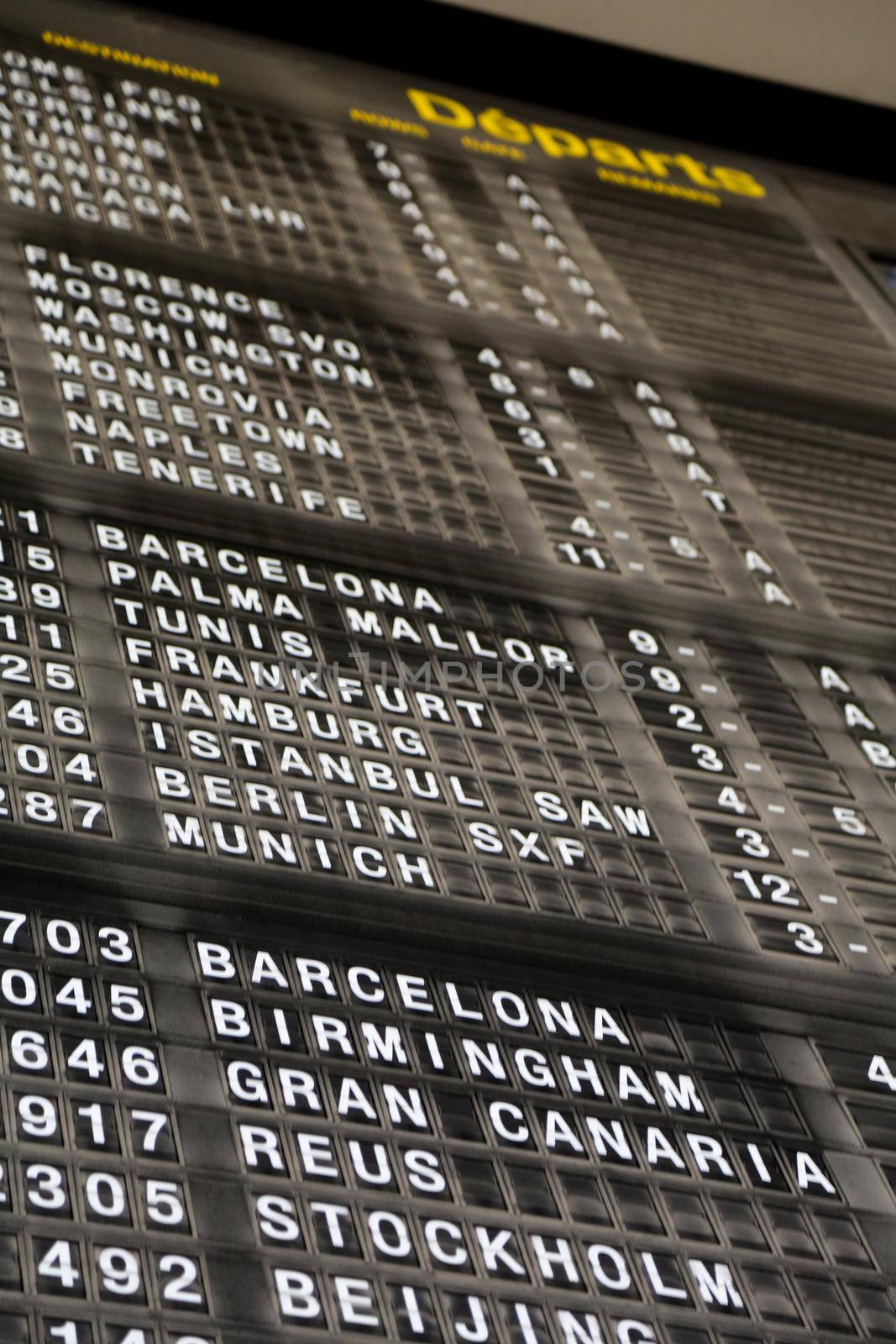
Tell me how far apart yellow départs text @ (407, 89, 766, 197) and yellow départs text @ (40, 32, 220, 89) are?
60 centimetres

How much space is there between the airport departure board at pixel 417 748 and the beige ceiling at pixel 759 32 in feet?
3.24

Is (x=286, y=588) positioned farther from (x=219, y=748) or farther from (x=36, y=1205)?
(x=36, y=1205)

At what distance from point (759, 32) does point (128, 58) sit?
1.98m

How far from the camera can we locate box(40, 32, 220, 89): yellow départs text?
4445 millimetres

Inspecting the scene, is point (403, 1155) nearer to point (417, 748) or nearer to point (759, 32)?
point (417, 748)

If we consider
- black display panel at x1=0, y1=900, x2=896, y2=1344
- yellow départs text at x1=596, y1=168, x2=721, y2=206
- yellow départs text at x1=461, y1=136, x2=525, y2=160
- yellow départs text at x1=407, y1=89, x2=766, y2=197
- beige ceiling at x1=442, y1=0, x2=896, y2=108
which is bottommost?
black display panel at x1=0, y1=900, x2=896, y2=1344

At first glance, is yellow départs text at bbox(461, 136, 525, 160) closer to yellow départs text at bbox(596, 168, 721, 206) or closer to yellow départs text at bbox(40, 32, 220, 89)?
yellow départs text at bbox(596, 168, 721, 206)

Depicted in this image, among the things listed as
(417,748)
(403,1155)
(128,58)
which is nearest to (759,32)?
(128,58)

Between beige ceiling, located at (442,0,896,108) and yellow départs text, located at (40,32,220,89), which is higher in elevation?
beige ceiling, located at (442,0,896,108)

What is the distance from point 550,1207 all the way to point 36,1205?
23.5 inches

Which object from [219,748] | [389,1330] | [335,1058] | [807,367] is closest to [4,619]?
[219,748]

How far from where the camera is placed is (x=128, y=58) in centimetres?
449

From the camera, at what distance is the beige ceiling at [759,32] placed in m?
5.33

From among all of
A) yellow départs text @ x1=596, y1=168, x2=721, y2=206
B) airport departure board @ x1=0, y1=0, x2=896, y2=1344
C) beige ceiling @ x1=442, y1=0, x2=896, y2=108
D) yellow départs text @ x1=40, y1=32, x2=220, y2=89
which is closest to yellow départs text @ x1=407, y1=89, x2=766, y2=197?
yellow départs text @ x1=596, y1=168, x2=721, y2=206
